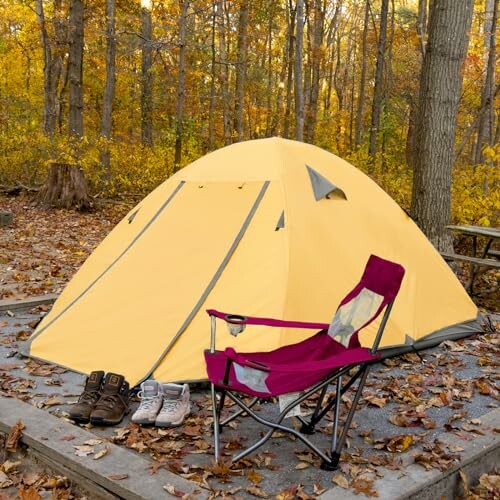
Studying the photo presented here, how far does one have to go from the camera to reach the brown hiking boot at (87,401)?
359cm

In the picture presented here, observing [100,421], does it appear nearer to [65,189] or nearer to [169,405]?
[169,405]

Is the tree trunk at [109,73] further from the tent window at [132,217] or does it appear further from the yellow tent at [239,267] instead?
the yellow tent at [239,267]

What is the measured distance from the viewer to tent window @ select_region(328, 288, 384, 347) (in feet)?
11.0

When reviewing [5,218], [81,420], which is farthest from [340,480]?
[5,218]

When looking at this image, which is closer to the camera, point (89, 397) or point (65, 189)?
point (89, 397)

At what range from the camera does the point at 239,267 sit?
4.61m

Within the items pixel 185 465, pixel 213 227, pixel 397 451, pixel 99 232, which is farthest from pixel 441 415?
pixel 99 232

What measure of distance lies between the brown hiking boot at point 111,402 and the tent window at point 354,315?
4.40 feet

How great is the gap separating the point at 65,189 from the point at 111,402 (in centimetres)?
1010

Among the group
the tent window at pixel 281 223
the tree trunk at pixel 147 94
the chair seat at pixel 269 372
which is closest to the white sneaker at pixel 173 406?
the chair seat at pixel 269 372

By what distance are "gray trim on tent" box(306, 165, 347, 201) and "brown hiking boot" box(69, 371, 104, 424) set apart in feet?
7.32

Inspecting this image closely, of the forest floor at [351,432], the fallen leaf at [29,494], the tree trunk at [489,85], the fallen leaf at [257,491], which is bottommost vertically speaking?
the fallen leaf at [29,494]

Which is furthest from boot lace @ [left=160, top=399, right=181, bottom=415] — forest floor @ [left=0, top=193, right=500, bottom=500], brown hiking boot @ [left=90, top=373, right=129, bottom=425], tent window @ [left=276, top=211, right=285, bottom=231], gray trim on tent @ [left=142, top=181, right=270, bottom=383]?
tent window @ [left=276, top=211, right=285, bottom=231]

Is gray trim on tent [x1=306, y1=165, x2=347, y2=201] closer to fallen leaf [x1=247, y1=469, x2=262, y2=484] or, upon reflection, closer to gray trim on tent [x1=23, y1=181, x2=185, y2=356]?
gray trim on tent [x1=23, y1=181, x2=185, y2=356]
